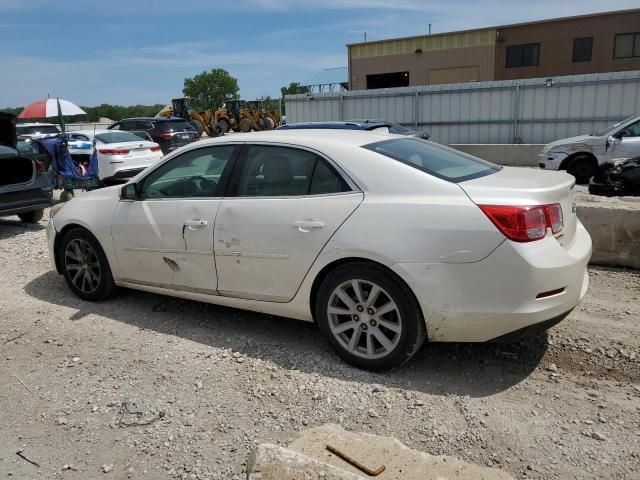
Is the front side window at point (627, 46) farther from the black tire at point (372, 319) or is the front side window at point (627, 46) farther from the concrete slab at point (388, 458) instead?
the concrete slab at point (388, 458)

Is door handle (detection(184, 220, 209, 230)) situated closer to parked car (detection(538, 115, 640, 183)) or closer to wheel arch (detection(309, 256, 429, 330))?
wheel arch (detection(309, 256, 429, 330))

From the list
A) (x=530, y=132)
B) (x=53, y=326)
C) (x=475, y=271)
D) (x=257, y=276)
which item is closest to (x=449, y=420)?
(x=475, y=271)

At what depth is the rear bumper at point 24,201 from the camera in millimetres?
8125

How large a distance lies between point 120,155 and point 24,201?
17.7 ft

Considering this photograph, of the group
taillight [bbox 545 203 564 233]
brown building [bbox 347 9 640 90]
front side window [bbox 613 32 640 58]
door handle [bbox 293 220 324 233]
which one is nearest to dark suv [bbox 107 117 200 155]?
door handle [bbox 293 220 324 233]

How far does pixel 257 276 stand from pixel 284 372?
710mm

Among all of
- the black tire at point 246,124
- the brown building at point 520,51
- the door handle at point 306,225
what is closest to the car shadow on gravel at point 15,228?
the door handle at point 306,225

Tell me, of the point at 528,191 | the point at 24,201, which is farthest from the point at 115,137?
the point at 528,191

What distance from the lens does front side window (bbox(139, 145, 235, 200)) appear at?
4.30m

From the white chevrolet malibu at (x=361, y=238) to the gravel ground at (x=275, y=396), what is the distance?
35 centimetres

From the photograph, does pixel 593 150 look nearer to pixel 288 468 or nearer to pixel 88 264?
pixel 88 264

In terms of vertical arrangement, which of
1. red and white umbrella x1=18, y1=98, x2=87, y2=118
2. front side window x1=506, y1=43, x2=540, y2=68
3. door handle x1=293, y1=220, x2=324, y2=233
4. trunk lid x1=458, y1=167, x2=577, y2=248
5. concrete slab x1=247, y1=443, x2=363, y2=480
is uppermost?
front side window x1=506, y1=43, x2=540, y2=68

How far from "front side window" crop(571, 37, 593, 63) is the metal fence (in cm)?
2146

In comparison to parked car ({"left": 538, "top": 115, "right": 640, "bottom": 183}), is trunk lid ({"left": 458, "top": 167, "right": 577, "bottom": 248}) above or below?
above
